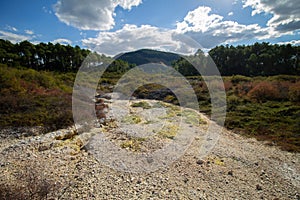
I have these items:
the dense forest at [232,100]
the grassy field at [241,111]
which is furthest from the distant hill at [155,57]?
the grassy field at [241,111]

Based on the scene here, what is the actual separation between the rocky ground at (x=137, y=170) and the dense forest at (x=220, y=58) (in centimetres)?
2521

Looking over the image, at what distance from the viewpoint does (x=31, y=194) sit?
151 inches

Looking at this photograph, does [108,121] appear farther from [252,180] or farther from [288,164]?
[288,164]

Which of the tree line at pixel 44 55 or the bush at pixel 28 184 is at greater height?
the tree line at pixel 44 55

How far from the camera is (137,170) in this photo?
18.6 feet

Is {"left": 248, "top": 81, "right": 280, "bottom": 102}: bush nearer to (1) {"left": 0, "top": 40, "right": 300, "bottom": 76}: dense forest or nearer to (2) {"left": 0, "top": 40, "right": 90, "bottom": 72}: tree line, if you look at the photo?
(1) {"left": 0, "top": 40, "right": 300, "bottom": 76}: dense forest

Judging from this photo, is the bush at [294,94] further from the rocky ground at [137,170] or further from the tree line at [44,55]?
the tree line at [44,55]

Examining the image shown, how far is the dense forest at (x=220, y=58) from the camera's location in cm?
3247

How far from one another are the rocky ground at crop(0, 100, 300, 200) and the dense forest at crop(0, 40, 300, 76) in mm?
25211

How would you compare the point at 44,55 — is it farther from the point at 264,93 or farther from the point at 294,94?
the point at 294,94

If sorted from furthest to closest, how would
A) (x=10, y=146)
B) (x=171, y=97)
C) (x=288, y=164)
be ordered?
1. (x=171, y=97)
2. (x=10, y=146)
3. (x=288, y=164)

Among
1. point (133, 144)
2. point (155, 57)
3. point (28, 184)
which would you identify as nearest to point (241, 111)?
point (133, 144)

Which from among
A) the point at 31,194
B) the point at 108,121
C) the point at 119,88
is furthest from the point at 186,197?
the point at 119,88

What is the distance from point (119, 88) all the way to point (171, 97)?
9.89 m
